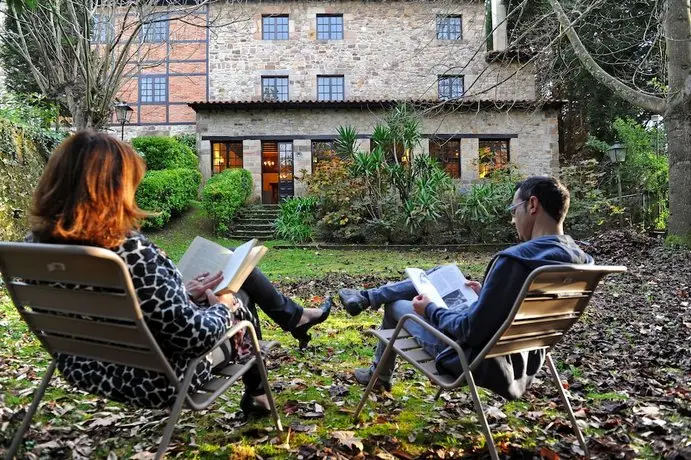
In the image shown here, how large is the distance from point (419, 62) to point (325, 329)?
714 inches

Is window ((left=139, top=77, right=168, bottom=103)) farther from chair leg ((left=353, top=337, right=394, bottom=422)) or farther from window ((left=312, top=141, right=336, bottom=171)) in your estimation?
chair leg ((left=353, top=337, right=394, bottom=422))

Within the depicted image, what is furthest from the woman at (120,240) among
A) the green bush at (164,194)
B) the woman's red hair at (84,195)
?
the green bush at (164,194)

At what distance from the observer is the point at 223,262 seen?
2287mm

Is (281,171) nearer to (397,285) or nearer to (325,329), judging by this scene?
(325,329)

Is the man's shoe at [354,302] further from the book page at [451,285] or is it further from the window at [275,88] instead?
the window at [275,88]

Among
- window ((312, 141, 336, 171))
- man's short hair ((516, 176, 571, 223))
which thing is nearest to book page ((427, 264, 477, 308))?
man's short hair ((516, 176, 571, 223))

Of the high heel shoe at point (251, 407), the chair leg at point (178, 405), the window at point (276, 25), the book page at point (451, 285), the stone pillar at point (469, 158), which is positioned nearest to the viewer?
the chair leg at point (178, 405)

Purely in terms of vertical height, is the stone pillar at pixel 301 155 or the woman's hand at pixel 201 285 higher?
the stone pillar at pixel 301 155

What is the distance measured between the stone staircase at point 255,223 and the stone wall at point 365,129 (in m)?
1.86

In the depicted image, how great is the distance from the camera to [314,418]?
2527mm

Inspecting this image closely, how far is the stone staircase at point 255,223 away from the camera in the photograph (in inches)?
576

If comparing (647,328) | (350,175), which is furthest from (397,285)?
(350,175)

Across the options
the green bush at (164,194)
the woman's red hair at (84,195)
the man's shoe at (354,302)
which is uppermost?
→ the green bush at (164,194)

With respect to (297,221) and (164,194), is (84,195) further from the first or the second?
(164,194)
